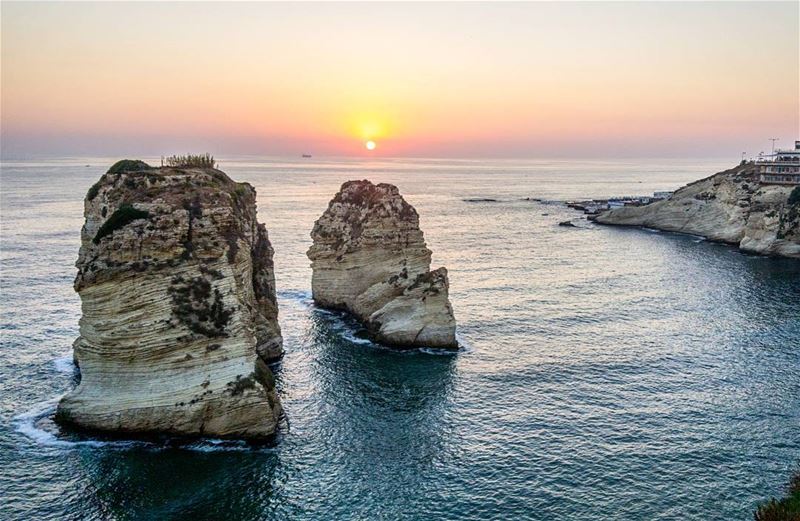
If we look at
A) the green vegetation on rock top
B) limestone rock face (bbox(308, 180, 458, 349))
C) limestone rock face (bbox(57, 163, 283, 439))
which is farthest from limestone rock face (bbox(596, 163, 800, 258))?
the green vegetation on rock top

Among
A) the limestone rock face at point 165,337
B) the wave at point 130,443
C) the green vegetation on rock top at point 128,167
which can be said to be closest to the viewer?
the wave at point 130,443

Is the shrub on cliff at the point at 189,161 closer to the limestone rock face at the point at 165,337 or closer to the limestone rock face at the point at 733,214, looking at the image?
the limestone rock face at the point at 165,337

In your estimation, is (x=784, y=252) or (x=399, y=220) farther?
(x=784, y=252)

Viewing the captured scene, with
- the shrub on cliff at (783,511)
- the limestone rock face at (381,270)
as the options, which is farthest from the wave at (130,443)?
the shrub on cliff at (783,511)

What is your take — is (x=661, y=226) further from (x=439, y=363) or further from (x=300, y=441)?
(x=300, y=441)

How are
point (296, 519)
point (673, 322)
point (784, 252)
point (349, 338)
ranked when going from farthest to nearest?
point (784, 252), point (673, 322), point (349, 338), point (296, 519)

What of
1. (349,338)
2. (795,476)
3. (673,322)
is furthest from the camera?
(673,322)

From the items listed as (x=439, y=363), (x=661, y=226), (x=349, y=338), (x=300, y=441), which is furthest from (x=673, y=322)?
(x=661, y=226)
